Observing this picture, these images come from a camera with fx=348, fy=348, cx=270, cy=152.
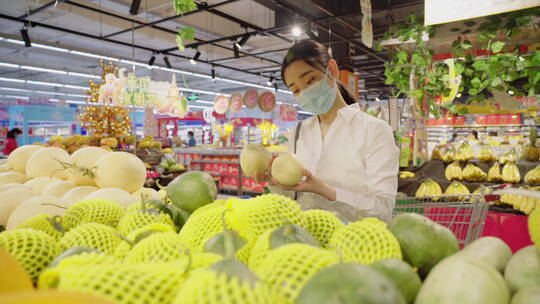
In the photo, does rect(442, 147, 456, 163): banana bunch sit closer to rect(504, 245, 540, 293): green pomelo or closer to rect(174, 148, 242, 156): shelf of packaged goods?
rect(504, 245, 540, 293): green pomelo

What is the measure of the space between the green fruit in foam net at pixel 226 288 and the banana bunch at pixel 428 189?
4.15 m

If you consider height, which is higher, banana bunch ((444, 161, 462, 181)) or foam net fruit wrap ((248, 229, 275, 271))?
foam net fruit wrap ((248, 229, 275, 271))

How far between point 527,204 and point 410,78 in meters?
2.18

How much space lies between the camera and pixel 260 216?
97cm

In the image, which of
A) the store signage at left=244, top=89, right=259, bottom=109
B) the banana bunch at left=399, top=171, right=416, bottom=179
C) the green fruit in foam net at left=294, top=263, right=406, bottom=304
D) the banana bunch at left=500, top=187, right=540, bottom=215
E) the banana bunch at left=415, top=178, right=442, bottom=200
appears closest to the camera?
the green fruit in foam net at left=294, top=263, right=406, bottom=304

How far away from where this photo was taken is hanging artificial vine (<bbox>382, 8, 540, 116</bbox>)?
385 cm

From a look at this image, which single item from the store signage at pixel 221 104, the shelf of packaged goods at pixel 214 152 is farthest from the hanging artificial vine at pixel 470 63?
the store signage at pixel 221 104

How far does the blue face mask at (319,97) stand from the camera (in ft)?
7.02

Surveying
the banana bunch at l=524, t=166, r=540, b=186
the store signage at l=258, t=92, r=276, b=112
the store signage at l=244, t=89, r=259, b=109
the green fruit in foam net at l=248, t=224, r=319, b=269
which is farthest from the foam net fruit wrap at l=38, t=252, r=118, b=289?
the store signage at l=258, t=92, r=276, b=112

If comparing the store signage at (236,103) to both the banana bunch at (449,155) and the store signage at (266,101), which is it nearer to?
the store signage at (266,101)

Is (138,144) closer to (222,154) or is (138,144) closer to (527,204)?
(222,154)

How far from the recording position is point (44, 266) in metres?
0.88

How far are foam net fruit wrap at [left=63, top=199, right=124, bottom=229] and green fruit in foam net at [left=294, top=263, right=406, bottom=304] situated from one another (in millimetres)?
995

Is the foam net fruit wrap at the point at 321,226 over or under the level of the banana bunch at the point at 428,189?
over
